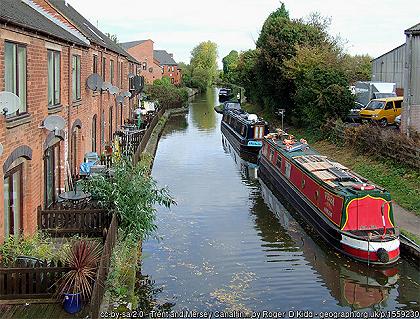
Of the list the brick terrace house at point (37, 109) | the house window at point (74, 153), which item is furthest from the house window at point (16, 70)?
the house window at point (74, 153)

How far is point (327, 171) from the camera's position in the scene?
17391mm

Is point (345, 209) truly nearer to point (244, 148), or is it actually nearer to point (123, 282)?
point (123, 282)

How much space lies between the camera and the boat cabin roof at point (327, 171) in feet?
49.1

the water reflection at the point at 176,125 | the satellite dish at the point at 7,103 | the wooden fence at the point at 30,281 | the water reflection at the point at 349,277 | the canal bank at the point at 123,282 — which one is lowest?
the water reflection at the point at 349,277

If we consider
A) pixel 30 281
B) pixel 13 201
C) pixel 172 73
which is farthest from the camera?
pixel 172 73

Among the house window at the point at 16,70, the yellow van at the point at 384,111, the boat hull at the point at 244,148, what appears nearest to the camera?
the house window at the point at 16,70

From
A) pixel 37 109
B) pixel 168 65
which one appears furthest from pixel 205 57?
pixel 37 109

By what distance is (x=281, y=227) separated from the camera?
17438 mm

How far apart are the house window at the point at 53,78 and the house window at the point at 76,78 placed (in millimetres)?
2053

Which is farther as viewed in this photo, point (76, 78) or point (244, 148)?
point (244, 148)

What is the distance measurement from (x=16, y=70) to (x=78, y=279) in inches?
155

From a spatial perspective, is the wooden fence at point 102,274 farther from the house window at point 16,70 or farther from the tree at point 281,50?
the tree at point 281,50

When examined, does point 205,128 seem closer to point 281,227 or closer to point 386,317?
point 281,227

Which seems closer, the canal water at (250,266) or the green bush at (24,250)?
the green bush at (24,250)
